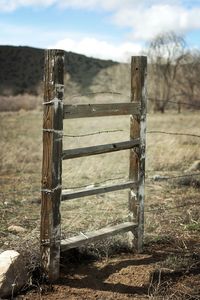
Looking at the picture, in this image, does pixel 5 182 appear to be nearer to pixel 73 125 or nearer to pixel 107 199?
pixel 107 199

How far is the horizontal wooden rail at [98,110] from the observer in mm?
4504

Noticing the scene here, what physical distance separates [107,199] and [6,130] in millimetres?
14227

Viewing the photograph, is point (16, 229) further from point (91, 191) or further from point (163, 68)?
point (163, 68)

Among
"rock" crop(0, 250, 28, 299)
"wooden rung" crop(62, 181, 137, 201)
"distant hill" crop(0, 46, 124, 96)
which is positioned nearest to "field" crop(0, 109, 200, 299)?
"rock" crop(0, 250, 28, 299)

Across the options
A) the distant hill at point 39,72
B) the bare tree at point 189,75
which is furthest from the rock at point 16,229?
the distant hill at point 39,72

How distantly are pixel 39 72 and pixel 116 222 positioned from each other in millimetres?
59584

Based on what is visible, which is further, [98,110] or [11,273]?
[98,110]

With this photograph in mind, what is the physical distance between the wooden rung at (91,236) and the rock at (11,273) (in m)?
0.45

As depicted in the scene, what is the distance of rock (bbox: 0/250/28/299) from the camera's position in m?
4.16

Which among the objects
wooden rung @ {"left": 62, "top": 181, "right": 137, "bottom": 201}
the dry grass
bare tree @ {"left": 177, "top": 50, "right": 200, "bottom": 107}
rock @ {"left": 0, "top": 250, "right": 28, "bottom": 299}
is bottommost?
the dry grass

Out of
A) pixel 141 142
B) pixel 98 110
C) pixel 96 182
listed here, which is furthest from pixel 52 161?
pixel 96 182

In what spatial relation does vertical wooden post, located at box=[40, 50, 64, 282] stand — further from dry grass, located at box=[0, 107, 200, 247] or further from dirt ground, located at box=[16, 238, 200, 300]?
dry grass, located at box=[0, 107, 200, 247]

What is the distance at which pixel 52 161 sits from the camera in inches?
173

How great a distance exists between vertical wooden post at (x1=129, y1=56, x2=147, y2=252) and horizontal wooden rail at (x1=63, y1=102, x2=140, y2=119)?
0.11 metres
